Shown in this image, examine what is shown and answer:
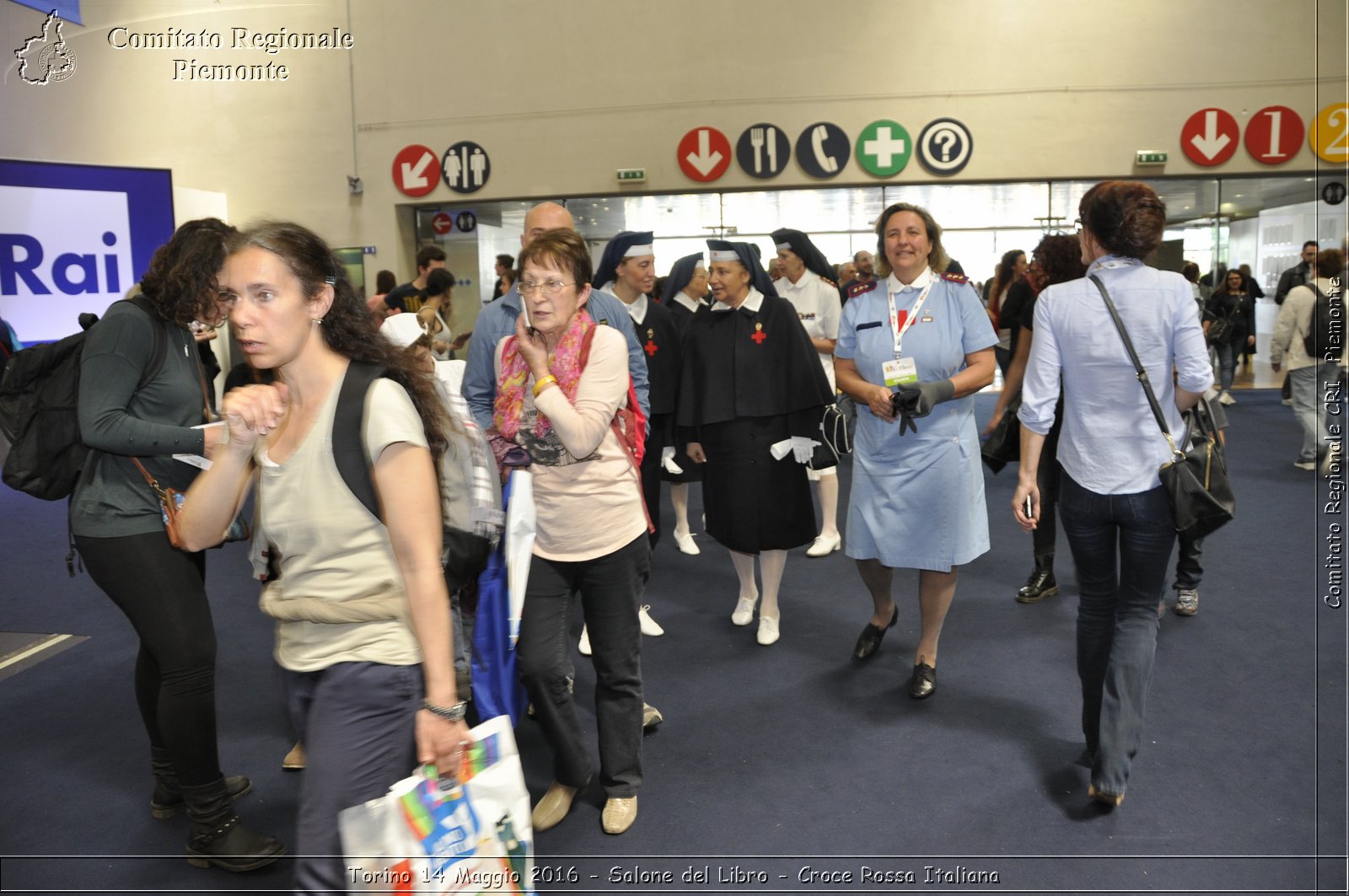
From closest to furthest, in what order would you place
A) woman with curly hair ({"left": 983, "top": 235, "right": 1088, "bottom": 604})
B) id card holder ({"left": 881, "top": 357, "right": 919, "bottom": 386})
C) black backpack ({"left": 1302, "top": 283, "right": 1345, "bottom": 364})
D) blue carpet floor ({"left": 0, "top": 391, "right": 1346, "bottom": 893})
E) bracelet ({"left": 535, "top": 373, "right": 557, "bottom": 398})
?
bracelet ({"left": 535, "top": 373, "right": 557, "bottom": 398}) < blue carpet floor ({"left": 0, "top": 391, "right": 1346, "bottom": 893}) < id card holder ({"left": 881, "top": 357, "right": 919, "bottom": 386}) < woman with curly hair ({"left": 983, "top": 235, "right": 1088, "bottom": 604}) < black backpack ({"left": 1302, "top": 283, "right": 1345, "bottom": 364})

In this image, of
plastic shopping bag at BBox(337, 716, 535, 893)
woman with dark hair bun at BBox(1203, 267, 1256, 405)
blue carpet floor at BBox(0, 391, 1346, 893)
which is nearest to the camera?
plastic shopping bag at BBox(337, 716, 535, 893)

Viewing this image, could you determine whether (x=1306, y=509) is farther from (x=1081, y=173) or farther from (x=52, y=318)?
(x=52, y=318)

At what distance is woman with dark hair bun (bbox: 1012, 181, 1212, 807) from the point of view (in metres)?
2.71

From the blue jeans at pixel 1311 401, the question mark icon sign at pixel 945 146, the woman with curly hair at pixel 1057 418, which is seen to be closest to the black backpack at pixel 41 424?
the woman with curly hair at pixel 1057 418

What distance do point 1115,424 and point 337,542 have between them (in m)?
2.15

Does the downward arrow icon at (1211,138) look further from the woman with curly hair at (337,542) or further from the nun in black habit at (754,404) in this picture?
the woman with curly hair at (337,542)

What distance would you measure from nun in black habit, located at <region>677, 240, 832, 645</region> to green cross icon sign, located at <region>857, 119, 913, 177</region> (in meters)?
8.11

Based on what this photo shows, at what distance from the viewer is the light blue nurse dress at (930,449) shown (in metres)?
3.61

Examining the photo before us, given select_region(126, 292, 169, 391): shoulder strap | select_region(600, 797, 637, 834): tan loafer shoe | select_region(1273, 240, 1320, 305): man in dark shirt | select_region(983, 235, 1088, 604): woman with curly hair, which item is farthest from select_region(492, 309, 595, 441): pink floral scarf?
select_region(1273, 240, 1320, 305): man in dark shirt

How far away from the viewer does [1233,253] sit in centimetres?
1269

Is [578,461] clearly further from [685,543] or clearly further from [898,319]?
[685,543]

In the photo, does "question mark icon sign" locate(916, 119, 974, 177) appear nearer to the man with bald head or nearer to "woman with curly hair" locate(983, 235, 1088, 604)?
"woman with curly hair" locate(983, 235, 1088, 604)

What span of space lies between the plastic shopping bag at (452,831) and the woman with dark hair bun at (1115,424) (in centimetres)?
183

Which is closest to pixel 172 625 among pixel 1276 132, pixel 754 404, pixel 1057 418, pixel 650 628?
pixel 650 628
